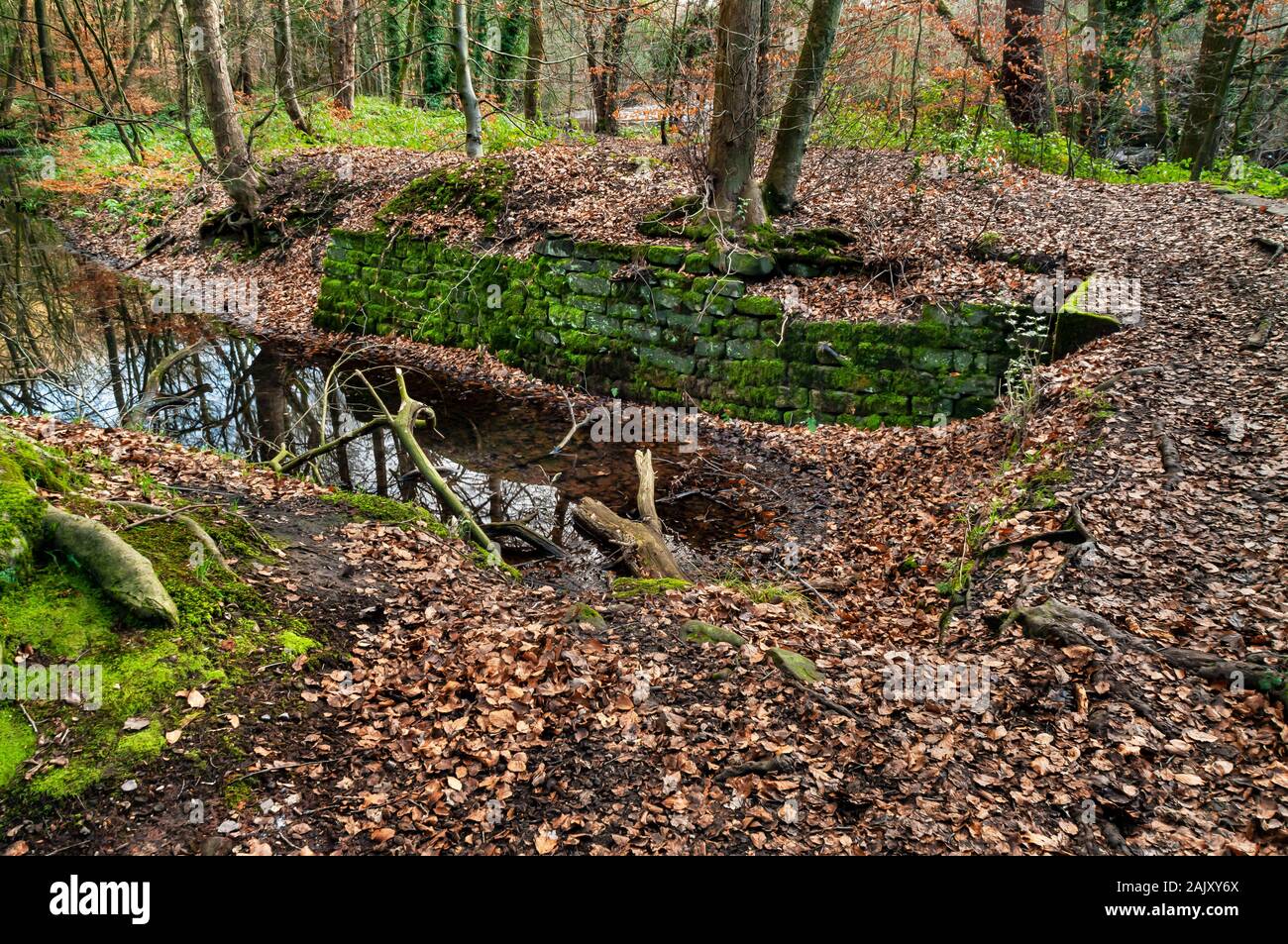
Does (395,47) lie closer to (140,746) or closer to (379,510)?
(379,510)

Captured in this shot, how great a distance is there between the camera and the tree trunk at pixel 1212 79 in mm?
12281

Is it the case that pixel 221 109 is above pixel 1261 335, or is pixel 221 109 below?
above

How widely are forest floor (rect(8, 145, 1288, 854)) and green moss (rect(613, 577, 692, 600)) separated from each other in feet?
0.64

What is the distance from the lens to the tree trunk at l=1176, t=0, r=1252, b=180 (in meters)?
12.3

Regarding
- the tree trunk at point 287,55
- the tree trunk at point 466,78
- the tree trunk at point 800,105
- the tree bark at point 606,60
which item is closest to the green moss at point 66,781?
the tree trunk at point 800,105

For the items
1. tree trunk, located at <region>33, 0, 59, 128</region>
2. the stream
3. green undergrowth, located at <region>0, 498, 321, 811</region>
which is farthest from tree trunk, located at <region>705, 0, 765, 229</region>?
tree trunk, located at <region>33, 0, 59, 128</region>

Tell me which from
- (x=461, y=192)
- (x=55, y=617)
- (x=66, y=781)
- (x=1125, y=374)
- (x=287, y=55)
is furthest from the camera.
Result: (x=287, y=55)

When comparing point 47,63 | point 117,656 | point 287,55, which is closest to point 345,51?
point 287,55

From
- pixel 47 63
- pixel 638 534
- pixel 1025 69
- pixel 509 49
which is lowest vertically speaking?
pixel 638 534

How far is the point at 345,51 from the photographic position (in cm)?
1866

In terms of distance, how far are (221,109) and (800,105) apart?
37.4 ft

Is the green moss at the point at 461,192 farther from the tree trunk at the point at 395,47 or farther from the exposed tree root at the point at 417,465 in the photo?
the tree trunk at the point at 395,47

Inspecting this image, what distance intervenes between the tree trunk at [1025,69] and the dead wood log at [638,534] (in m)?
11.0
